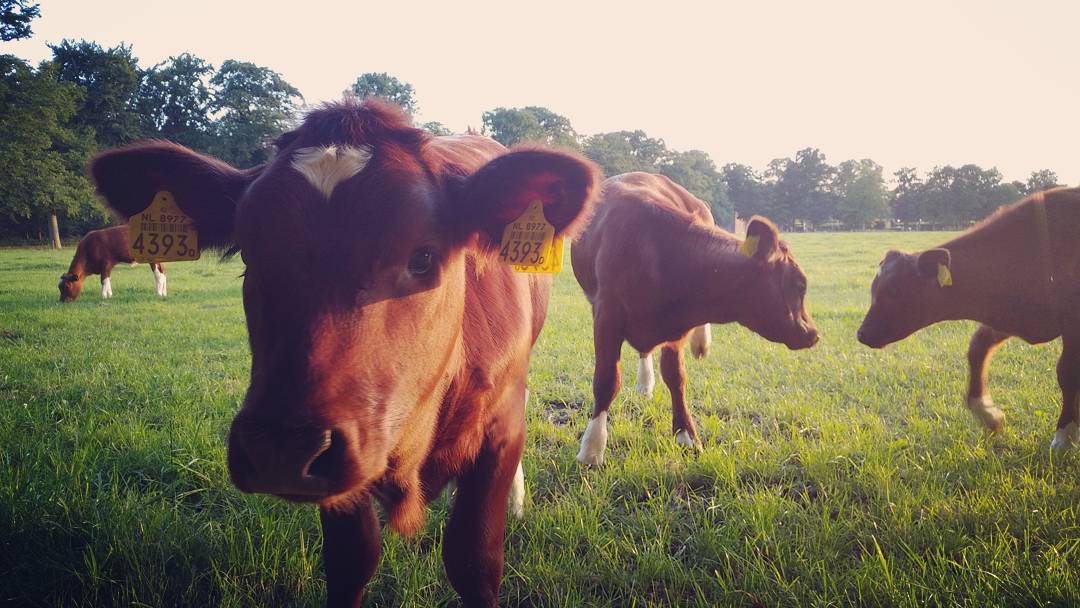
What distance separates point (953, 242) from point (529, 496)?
4.61 metres

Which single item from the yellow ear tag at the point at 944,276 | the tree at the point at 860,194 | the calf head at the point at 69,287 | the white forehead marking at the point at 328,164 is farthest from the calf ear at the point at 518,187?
the tree at the point at 860,194

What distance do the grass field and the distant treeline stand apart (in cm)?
1321

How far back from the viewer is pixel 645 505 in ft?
10.5

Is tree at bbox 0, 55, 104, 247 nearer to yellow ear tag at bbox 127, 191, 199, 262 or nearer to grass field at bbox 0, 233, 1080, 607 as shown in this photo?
grass field at bbox 0, 233, 1080, 607

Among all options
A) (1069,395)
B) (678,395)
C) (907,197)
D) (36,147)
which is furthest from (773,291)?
(907,197)

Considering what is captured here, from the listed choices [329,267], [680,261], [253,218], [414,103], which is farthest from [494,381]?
[414,103]

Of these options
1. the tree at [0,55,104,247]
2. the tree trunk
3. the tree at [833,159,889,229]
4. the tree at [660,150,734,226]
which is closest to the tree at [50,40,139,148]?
the tree trunk

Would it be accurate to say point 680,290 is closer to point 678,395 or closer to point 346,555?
point 678,395

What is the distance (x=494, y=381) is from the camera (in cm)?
225

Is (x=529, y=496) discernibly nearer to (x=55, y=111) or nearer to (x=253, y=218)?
(x=253, y=218)

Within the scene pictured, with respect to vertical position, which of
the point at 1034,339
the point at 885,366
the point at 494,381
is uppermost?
the point at 494,381

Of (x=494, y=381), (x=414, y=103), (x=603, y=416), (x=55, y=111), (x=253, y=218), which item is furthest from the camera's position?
(x=414, y=103)

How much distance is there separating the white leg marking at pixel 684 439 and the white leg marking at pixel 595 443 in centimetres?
64

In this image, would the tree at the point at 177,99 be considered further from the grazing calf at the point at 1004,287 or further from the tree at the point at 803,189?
the tree at the point at 803,189
